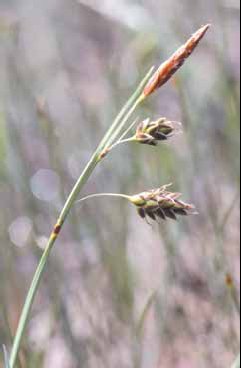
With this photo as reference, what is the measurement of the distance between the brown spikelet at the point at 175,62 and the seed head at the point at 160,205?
107 mm

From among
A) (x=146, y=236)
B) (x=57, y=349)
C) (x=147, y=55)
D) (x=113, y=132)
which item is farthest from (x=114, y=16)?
(x=113, y=132)

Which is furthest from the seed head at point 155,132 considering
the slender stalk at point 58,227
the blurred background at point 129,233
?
the blurred background at point 129,233

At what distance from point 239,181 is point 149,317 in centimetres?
92

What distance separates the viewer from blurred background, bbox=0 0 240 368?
2012 millimetres

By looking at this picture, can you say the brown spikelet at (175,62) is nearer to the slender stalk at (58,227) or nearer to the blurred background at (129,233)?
the slender stalk at (58,227)

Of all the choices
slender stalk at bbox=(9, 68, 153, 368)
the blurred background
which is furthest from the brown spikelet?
the blurred background

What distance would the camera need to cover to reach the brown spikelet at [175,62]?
1000 mm

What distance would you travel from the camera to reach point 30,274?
3.21 meters

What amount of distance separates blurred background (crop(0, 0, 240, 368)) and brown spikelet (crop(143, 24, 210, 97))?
49cm

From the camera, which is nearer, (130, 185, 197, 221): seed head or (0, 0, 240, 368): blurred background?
(130, 185, 197, 221): seed head

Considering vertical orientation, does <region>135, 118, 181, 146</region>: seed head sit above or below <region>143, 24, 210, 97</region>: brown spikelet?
below

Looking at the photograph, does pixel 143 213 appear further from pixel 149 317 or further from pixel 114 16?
pixel 149 317

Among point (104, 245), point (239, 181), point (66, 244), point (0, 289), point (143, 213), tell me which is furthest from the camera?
point (66, 244)

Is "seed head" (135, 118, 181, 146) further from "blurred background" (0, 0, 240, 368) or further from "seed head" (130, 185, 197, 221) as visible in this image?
"blurred background" (0, 0, 240, 368)
